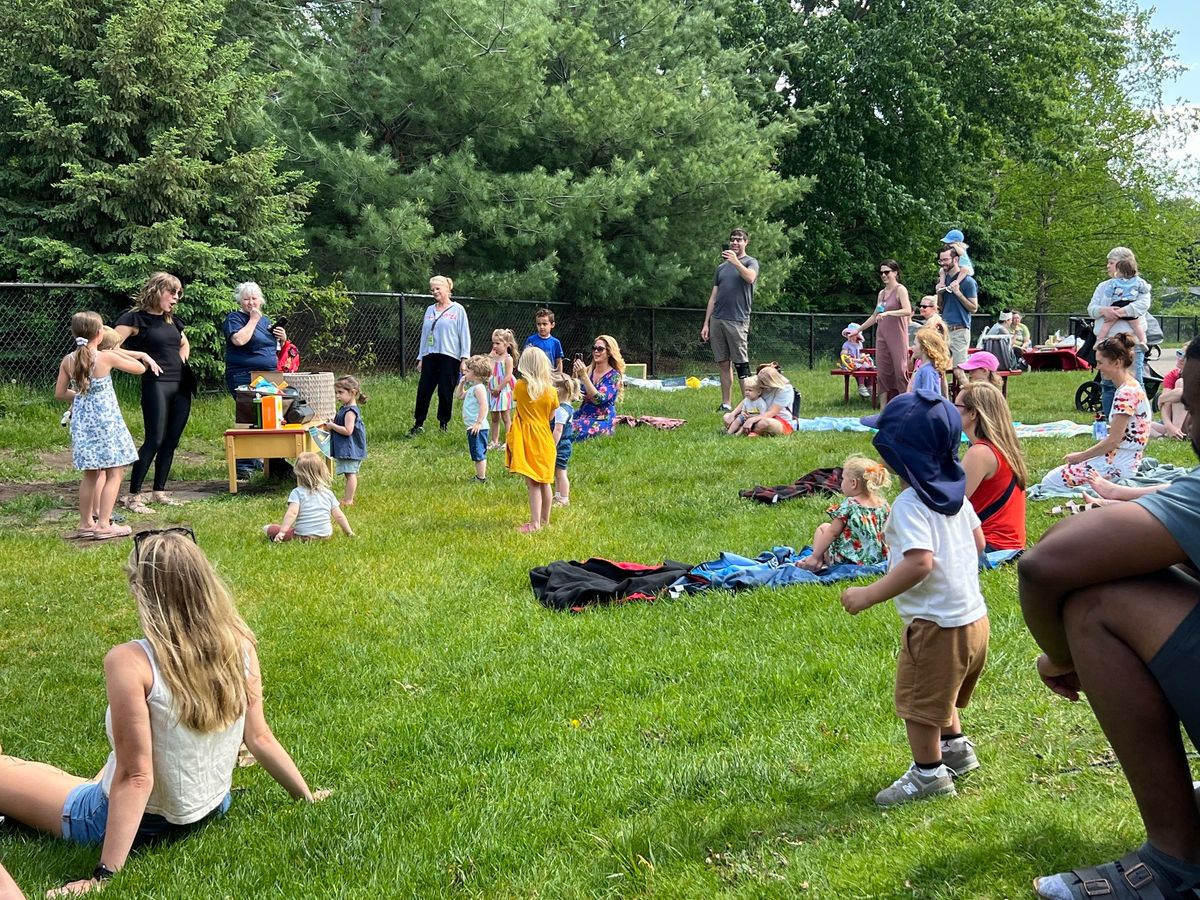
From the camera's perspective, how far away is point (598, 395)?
14.2 m

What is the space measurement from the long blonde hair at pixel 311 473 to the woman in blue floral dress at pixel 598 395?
5.22 meters

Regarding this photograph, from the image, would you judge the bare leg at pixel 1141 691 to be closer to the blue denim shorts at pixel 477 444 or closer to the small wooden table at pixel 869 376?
the blue denim shorts at pixel 477 444

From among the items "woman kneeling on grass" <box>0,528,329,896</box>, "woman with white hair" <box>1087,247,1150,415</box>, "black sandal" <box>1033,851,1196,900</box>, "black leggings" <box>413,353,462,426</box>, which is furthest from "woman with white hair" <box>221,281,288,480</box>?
"black sandal" <box>1033,851,1196,900</box>

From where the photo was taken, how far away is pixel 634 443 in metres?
13.7

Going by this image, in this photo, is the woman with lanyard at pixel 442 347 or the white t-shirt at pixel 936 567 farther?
the woman with lanyard at pixel 442 347

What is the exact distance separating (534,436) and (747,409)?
5.58m

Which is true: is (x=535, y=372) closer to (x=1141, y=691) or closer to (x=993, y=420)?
(x=993, y=420)

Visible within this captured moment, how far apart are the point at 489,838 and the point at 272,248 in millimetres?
15330

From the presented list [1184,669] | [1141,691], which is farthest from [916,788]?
[1184,669]

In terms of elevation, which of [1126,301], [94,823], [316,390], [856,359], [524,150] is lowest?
[94,823]

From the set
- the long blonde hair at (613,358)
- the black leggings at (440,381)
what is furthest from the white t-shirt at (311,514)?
the long blonde hair at (613,358)

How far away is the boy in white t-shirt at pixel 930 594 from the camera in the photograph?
3766 millimetres

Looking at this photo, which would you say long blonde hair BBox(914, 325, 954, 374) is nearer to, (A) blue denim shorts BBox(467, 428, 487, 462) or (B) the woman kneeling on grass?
(A) blue denim shorts BBox(467, 428, 487, 462)

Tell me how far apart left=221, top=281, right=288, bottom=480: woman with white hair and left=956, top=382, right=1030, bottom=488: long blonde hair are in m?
8.01
